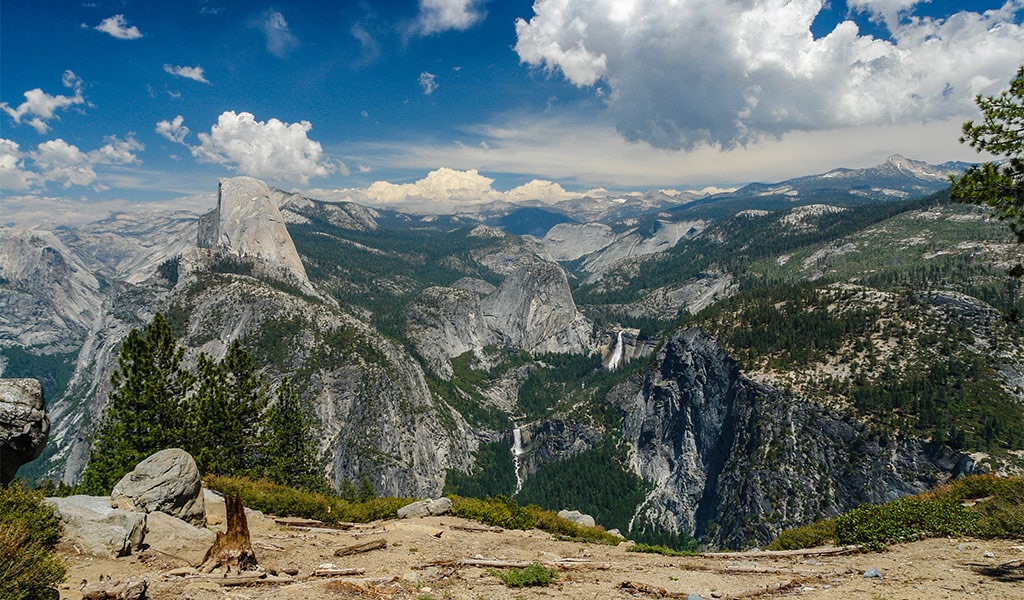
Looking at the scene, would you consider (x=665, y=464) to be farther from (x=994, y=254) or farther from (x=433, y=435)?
(x=994, y=254)

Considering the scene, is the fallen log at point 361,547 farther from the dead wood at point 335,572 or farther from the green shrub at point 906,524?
the green shrub at point 906,524

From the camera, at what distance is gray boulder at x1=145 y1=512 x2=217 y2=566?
1575 centimetres

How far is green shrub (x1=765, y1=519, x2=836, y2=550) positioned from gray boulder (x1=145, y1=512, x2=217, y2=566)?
80.6ft

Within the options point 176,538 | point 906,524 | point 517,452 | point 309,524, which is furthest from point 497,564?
point 517,452

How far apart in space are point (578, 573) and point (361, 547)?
27.6 feet

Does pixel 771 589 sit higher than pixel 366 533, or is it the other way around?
pixel 771 589

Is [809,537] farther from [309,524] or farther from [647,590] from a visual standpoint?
[309,524]

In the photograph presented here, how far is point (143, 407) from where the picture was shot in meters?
35.0

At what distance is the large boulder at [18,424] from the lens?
1507 cm

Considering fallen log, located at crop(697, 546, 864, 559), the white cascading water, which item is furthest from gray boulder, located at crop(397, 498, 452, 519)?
the white cascading water

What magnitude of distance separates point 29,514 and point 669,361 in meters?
159

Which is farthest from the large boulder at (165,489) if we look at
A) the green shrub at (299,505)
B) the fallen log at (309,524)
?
the fallen log at (309,524)

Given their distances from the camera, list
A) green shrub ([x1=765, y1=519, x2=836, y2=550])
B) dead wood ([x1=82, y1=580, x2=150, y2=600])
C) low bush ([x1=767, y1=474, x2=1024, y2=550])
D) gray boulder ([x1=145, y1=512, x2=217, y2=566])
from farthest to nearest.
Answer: green shrub ([x1=765, y1=519, x2=836, y2=550]), low bush ([x1=767, y1=474, x2=1024, y2=550]), gray boulder ([x1=145, y1=512, x2=217, y2=566]), dead wood ([x1=82, y1=580, x2=150, y2=600])

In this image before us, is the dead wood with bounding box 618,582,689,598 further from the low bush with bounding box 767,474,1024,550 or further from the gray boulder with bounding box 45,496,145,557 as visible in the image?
the gray boulder with bounding box 45,496,145,557
